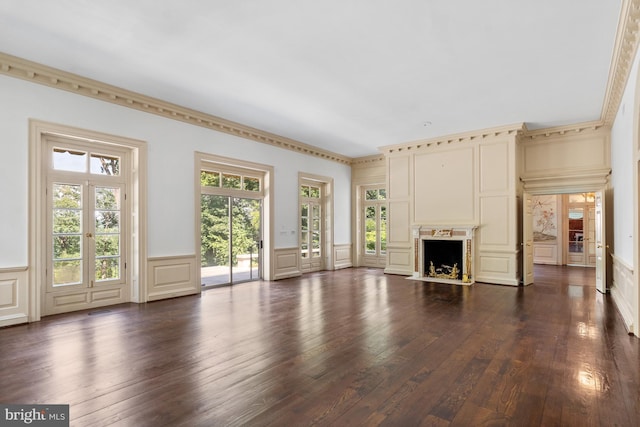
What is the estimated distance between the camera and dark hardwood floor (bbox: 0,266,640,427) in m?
2.40

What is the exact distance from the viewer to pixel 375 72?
4.86m

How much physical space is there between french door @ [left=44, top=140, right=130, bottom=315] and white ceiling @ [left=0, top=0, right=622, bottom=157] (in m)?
1.24

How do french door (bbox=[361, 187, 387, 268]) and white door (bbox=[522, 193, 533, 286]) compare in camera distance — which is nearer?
white door (bbox=[522, 193, 533, 286])

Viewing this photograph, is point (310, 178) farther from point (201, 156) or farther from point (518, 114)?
point (518, 114)

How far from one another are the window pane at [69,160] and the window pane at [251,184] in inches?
124

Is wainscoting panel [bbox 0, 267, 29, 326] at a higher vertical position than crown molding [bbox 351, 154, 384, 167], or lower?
lower

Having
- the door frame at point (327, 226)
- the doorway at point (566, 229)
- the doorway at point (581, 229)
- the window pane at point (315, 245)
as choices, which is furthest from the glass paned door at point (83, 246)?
the doorway at point (581, 229)

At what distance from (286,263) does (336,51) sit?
17.7 ft

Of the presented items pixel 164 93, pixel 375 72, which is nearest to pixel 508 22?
pixel 375 72

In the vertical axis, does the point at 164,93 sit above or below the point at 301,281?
above

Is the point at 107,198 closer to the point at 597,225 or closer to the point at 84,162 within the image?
the point at 84,162

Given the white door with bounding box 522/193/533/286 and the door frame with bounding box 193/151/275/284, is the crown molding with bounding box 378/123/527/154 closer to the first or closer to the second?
the white door with bounding box 522/193/533/286

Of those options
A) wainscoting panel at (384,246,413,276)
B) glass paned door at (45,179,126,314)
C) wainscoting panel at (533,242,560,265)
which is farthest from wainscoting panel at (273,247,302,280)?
wainscoting panel at (533,242,560,265)

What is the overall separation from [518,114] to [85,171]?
7436 millimetres
